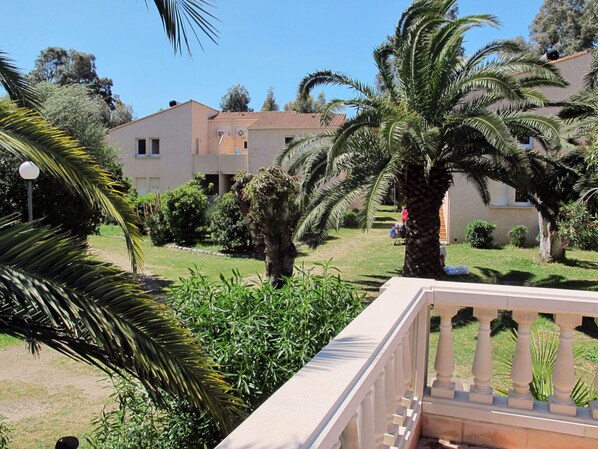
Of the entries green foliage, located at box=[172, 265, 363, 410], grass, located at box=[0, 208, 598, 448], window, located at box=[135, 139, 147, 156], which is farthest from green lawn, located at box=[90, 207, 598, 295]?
window, located at box=[135, 139, 147, 156]

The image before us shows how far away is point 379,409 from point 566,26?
47.7m

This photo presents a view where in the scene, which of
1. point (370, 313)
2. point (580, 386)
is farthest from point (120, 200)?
point (580, 386)

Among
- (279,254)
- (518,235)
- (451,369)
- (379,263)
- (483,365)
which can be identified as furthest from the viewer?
(518,235)

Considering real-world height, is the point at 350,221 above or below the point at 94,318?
below

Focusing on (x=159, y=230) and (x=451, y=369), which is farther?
(x=159, y=230)

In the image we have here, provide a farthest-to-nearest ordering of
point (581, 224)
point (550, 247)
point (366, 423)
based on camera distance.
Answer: point (550, 247) < point (581, 224) < point (366, 423)

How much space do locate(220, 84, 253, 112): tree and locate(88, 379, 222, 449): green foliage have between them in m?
61.3

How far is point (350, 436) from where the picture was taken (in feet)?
6.12

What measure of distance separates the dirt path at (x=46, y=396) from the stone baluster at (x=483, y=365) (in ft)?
13.2

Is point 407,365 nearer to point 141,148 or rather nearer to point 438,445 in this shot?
point 438,445

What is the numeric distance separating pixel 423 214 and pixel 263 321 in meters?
9.45

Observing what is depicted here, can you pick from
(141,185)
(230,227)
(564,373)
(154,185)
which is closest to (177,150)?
(154,185)

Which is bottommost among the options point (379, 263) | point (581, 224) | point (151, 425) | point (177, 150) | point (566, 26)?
point (379, 263)

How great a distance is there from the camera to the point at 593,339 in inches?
369
